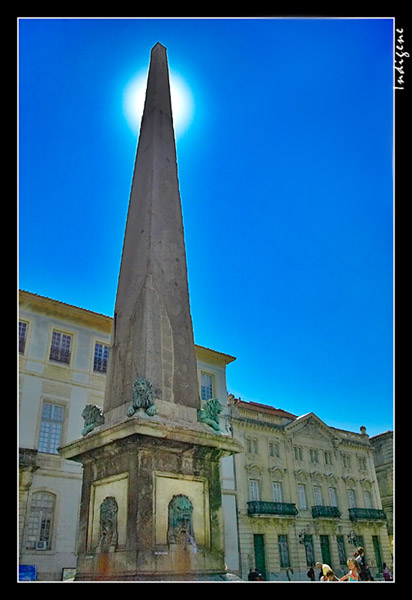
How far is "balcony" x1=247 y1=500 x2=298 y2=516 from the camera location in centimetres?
2700

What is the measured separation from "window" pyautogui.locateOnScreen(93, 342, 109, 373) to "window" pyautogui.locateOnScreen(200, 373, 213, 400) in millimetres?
5643

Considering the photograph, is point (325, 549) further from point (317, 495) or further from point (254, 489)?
point (254, 489)

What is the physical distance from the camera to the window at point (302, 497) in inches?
1214

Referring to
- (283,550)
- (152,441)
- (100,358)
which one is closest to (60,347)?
(100,358)

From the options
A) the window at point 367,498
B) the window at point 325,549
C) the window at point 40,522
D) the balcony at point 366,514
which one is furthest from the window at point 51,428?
the window at point 367,498

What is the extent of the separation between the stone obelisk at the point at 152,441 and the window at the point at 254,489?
23.5 metres

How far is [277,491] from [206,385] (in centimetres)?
910

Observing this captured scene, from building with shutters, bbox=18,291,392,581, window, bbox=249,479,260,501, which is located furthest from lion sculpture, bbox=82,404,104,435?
window, bbox=249,479,260,501

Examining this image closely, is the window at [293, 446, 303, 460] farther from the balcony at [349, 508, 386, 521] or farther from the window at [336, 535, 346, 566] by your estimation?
the balcony at [349, 508, 386, 521]

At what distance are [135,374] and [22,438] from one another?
1413 cm

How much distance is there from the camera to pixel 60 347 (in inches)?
817
